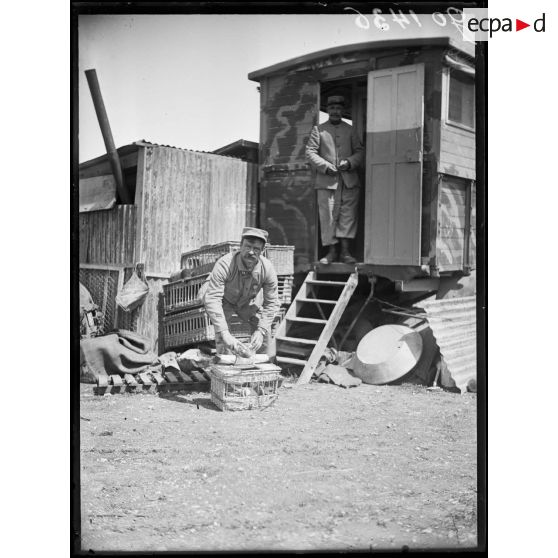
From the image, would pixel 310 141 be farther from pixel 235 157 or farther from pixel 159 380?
pixel 159 380

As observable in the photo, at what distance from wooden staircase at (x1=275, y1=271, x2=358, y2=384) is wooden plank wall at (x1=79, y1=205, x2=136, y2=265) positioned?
1891 millimetres

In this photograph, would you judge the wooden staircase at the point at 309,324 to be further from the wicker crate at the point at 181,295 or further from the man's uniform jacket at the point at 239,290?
the wicker crate at the point at 181,295

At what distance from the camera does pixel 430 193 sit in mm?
7184

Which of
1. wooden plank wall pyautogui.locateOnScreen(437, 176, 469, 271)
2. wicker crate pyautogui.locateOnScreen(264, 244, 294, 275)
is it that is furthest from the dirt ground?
wooden plank wall pyautogui.locateOnScreen(437, 176, 469, 271)

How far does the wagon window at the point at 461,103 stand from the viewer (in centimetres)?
680

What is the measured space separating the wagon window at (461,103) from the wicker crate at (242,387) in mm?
3291

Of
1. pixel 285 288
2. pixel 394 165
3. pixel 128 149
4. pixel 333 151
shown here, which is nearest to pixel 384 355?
pixel 285 288

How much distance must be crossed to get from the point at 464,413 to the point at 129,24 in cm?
467

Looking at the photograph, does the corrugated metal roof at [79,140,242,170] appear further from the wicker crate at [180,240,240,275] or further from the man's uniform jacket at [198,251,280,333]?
the man's uniform jacket at [198,251,280,333]

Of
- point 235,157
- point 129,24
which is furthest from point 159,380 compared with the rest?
point 129,24

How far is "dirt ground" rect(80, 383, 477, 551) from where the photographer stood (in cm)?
518

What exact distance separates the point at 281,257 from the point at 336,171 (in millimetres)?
Answer: 1135

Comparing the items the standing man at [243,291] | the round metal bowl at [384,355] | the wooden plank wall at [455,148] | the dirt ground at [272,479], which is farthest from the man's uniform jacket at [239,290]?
the wooden plank wall at [455,148]

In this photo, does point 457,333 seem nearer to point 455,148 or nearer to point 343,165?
point 455,148
